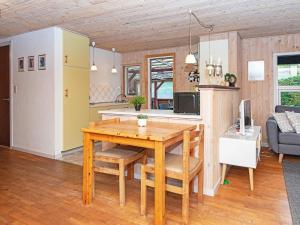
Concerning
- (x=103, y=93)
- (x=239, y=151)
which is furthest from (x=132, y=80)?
(x=239, y=151)

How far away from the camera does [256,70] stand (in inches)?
191

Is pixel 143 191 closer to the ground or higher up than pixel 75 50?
closer to the ground

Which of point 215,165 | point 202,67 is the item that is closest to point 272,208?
point 215,165

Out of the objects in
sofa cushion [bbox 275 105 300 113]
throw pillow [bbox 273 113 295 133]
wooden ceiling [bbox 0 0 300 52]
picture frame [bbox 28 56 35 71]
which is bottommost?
throw pillow [bbox 273 113 295 133]

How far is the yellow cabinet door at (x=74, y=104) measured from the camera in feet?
13.5

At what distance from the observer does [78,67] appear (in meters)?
4.34

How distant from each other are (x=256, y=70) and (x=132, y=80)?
321 cm

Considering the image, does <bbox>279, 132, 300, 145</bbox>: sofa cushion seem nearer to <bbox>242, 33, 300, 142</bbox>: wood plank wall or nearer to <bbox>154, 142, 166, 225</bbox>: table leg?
<bbox>242, 33, 300, 142</bbox>: wood plank wall

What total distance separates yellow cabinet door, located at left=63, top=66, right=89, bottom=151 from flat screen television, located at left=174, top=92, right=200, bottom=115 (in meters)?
2.20

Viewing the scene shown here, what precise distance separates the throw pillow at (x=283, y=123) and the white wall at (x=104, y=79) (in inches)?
157

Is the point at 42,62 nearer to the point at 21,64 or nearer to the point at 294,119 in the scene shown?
the point at 21,64

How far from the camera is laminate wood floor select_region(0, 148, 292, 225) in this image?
211cm

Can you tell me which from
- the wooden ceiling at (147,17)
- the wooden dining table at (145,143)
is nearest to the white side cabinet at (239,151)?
the wooden dining table at (145,143)

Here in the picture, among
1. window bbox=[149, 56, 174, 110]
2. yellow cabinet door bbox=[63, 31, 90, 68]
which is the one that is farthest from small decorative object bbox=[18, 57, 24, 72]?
window bbox=[149, 56, 174, 110]
